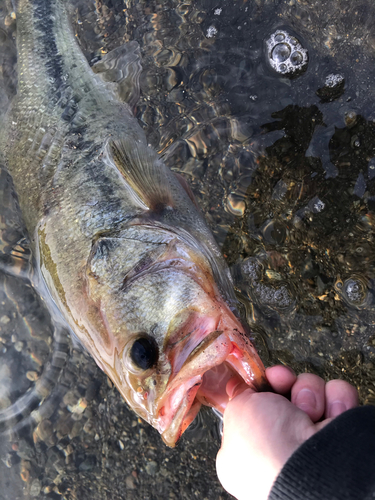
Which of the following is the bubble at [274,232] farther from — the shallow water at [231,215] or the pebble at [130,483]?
the pebble at [130,483]

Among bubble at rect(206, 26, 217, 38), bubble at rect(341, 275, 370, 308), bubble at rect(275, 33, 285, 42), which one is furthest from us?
bubble at rect(206, 26, 217, 38)

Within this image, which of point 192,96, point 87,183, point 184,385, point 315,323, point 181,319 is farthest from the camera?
point 192,96

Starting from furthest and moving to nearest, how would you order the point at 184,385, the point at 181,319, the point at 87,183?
the point at 87,183, the point at 181,319, the point at 184,385

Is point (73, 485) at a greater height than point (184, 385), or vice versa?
point (184, 385)

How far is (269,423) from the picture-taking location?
1.85 m

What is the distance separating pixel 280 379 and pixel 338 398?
31 cm

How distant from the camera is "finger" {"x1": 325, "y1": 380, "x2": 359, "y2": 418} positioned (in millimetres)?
2041

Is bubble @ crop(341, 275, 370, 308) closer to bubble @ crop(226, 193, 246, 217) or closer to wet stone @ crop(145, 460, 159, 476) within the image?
bubble @ crop(226, 193, 246, 217)

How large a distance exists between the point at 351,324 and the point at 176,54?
9.69ft

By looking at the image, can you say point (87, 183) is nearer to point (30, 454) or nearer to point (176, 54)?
point (176, 54)

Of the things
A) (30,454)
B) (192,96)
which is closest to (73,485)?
(30,454)

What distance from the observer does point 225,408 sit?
6.97 ft

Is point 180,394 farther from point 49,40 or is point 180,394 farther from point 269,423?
point 49,40

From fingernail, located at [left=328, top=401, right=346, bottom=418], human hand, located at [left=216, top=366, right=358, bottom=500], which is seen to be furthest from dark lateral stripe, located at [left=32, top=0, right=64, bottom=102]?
fingernail, located at [left=328, top=401, right=346, bottom=418]
